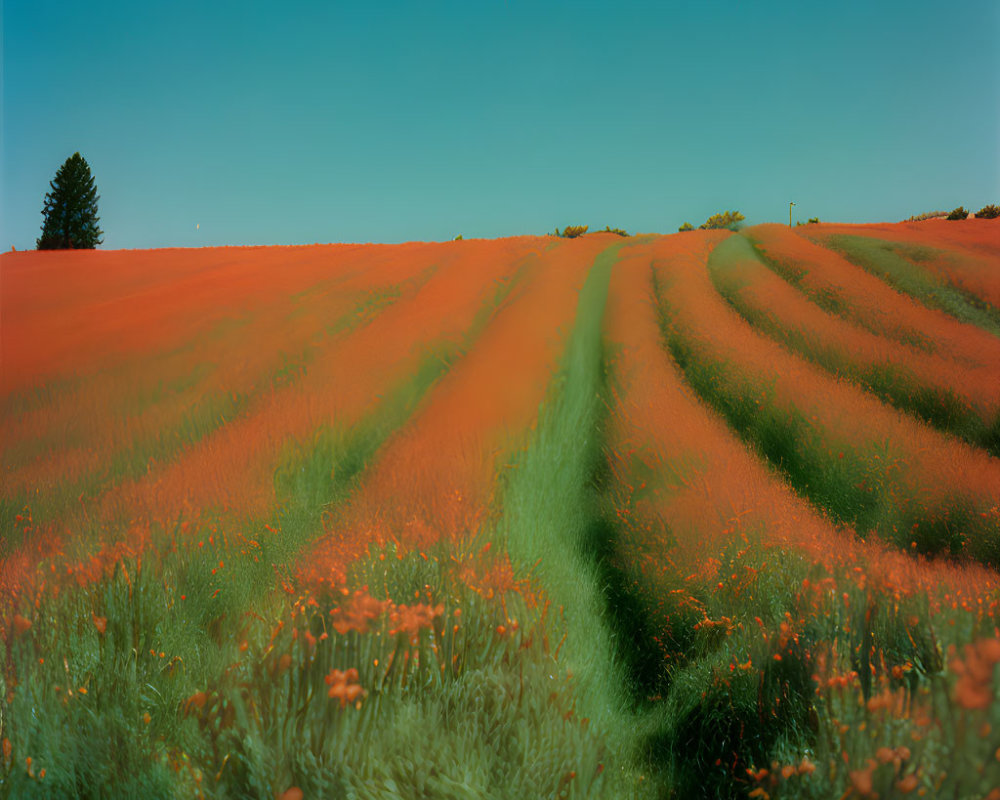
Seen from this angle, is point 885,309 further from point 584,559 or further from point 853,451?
point 584,559

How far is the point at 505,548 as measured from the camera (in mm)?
3646

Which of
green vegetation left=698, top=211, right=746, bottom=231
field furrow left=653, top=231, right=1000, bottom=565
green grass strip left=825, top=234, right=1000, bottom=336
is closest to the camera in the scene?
field furrow left=653, top=231, right=1000, bottom=565

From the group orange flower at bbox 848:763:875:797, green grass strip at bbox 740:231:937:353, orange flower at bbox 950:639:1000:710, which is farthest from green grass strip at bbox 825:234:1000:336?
orange flower at bbox 848:763:875:797

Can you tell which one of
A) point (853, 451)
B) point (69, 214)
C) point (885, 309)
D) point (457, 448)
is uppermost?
point (69, 214)

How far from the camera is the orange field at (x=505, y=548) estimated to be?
2.17 m

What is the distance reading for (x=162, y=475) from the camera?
13.4 ft

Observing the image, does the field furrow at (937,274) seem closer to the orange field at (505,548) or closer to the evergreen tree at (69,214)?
the orange field at (505,548)

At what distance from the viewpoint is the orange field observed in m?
2.17

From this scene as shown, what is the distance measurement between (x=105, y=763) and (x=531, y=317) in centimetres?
725

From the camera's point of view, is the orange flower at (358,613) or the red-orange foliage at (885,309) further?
the red-orange foliage at (885,309)

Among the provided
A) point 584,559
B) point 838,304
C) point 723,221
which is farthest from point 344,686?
point 723,221

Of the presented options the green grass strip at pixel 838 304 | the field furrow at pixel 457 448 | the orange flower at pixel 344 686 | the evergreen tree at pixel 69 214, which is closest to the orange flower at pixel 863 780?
the orange flower at pixel 344 686

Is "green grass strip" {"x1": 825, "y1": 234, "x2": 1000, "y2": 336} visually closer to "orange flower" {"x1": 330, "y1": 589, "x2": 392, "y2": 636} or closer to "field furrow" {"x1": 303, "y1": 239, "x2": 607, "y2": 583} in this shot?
"field furrow" {"x1": 303, "y1": 239, "x2": 607, "y2": 583}

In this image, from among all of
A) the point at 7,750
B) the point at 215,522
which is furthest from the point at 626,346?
the point at 7,750
